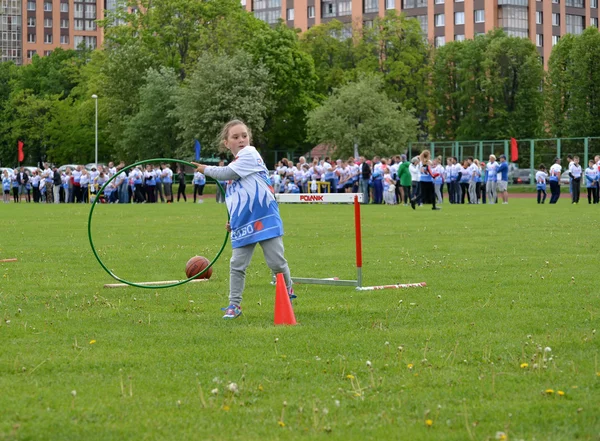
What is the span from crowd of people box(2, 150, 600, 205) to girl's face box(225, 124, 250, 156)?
25.7 metres

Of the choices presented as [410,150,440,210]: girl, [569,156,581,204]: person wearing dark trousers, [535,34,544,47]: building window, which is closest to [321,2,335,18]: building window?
[535,34,544,47]: building window

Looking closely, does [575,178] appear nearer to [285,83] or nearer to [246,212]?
[246,212]

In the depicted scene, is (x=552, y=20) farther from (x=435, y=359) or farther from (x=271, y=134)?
(x=435, y=359)

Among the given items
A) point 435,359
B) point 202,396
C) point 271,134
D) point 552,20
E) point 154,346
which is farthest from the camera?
point 552,20

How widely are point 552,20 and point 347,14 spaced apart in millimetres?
23512

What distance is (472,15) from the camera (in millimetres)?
108438

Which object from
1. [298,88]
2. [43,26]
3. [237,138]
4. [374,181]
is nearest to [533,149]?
[374,181]

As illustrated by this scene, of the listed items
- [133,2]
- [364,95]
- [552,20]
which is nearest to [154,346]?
[364,95]

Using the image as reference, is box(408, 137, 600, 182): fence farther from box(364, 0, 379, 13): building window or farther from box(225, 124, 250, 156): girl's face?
box(364, 0, 379, 13): building window

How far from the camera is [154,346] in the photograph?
26.2ft

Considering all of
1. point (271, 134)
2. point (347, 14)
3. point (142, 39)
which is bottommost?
point (271, 134)

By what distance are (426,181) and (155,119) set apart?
44.8m

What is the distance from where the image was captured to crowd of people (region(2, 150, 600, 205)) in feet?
135

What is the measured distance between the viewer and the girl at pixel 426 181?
35.4 meters
